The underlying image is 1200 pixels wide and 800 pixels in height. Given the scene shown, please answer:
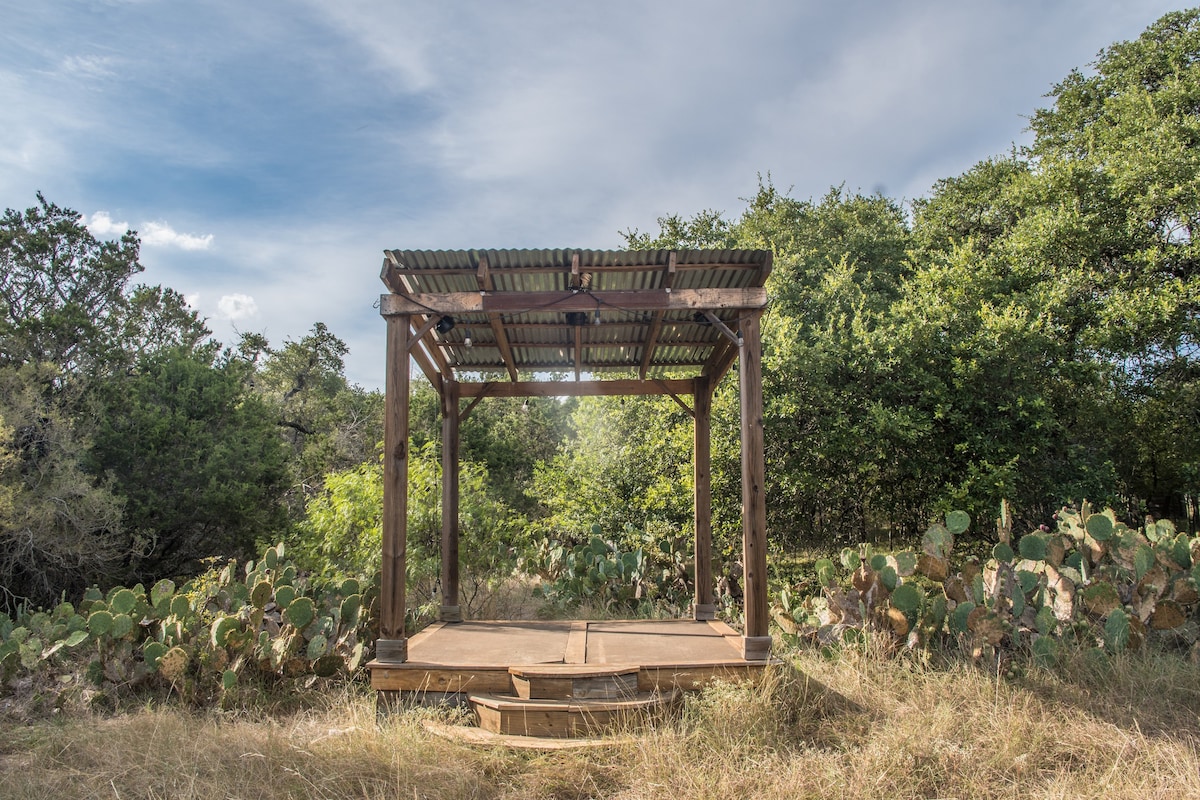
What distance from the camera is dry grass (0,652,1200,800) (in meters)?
3.30

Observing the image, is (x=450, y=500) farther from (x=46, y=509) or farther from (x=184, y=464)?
(x=184, y=464)

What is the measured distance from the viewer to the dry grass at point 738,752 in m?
3.30

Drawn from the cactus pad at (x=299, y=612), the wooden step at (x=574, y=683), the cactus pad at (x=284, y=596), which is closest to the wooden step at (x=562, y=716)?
the wooden step at (x=574, y=683)

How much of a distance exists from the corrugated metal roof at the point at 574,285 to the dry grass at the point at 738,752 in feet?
8.14

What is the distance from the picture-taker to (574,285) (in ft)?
14.9

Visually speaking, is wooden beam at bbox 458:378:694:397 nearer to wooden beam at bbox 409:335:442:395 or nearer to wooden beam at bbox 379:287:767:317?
wooden beam at bbox 409:335:442:395

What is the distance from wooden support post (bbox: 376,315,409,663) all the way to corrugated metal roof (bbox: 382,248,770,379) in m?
0.42

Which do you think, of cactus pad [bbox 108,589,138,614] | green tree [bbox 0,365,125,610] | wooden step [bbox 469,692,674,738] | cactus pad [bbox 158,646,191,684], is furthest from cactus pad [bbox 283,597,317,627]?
green tree [bbox 0,365,125,610]

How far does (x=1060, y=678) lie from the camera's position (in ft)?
14.6

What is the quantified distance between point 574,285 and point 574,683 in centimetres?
238

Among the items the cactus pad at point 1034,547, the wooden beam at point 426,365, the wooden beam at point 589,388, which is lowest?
the cactus pad at point 1034,547

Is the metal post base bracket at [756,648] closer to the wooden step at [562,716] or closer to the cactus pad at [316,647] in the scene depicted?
the wooden step at [562,716]

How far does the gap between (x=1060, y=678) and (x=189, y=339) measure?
19784 mm

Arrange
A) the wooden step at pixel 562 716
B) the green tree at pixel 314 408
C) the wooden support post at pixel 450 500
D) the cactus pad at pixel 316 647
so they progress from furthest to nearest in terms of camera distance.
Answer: the green tree at pixel 314 408 → the wooden support post at pixel 450 500 → the cactus pad at pixel 316 647 → the wooden step at pixel 562 716
